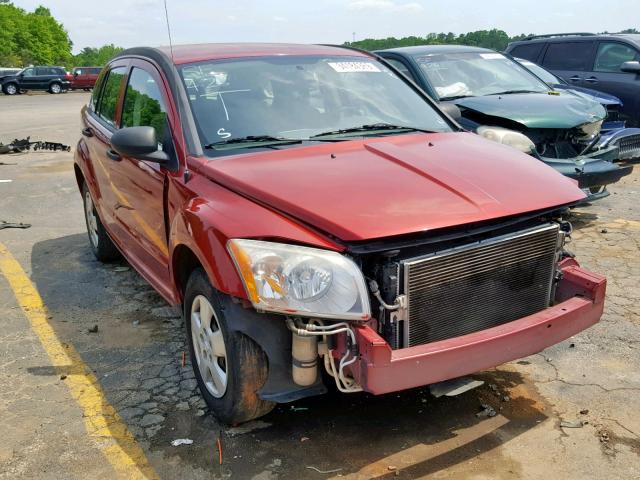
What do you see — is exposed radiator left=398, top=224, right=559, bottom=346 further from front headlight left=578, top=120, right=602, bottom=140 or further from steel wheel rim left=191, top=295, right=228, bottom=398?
front headlight left=578, top=120, right=602, bottom=140

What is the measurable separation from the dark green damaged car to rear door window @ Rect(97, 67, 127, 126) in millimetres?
2709

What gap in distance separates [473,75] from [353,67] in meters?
3.76

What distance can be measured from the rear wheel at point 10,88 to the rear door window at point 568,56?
121 ft

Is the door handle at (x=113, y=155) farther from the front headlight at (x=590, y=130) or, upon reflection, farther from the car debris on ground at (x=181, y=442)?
the front headlight at (x=590, y=130)

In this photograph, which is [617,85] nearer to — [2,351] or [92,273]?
[92,273]

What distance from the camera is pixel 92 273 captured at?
5770mm

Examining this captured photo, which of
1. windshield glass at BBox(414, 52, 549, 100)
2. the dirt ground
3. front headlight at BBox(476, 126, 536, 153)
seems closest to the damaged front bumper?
front headlight at BBox(476, 126, 536, 153)

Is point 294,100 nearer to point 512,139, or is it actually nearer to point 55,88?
point 512,139

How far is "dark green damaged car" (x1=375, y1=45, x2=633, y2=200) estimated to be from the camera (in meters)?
6.33

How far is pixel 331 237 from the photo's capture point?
272 centimetres

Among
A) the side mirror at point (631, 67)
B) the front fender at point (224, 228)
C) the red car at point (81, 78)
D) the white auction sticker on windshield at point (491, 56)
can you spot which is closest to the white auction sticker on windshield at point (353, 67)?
the front fender at point (224, 228)

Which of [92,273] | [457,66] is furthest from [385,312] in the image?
[457,66]

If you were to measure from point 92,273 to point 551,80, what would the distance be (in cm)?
692

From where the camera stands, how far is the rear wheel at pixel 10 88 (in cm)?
4000
